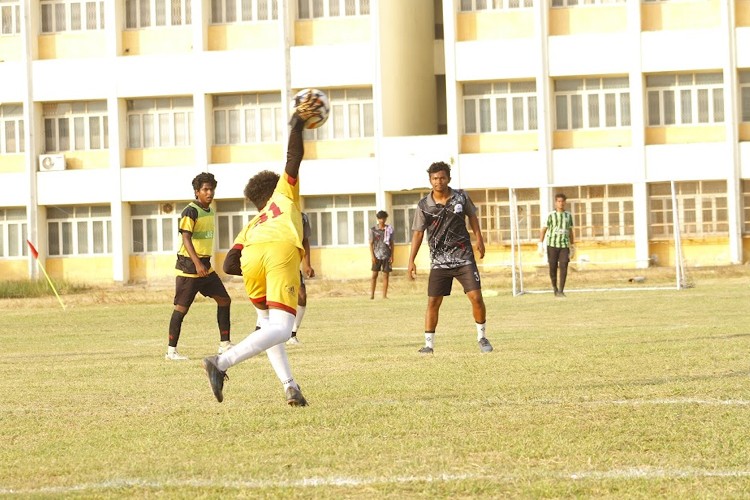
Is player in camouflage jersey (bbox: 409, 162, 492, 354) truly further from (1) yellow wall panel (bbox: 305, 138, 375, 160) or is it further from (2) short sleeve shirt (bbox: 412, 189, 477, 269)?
(1) yellow wall panel (bbox: 305, 138, 375, 160)

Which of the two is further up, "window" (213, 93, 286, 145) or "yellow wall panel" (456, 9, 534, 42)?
"yellow wall panel" (456, 9, 534, 42)

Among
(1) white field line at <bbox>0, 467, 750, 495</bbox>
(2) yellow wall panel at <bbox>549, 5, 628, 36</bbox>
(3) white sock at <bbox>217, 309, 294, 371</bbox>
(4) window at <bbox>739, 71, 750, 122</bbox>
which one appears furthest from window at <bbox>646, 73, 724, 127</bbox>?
(1) white field line at <bbox>0, 467, 750, 495</bbox>

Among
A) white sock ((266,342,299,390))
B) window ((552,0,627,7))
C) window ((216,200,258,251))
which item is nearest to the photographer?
white sock ((266,342,299,390))

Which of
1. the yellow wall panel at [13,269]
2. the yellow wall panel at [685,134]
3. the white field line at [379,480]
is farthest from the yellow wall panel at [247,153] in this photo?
the white field line at [379,480]

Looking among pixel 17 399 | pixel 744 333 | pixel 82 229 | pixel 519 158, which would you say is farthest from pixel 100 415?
pixel 82 229

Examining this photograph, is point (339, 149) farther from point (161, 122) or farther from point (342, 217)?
point (161, 122)

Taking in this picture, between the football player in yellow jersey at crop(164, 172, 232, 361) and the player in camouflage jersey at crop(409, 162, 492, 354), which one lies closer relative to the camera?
the player in camouflage jersey at crop(409, 162, 492, 354)

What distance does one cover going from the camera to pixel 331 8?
50938mm

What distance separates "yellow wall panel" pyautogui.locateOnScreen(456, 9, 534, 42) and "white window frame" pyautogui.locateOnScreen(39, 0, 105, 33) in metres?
12.6

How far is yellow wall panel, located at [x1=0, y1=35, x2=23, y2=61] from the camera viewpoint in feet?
172

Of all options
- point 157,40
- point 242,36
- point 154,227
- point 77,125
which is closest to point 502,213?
point 242,36

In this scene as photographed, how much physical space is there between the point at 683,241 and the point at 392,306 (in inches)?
796

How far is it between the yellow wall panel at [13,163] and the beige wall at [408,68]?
42.4 ft

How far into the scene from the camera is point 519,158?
49.2m
